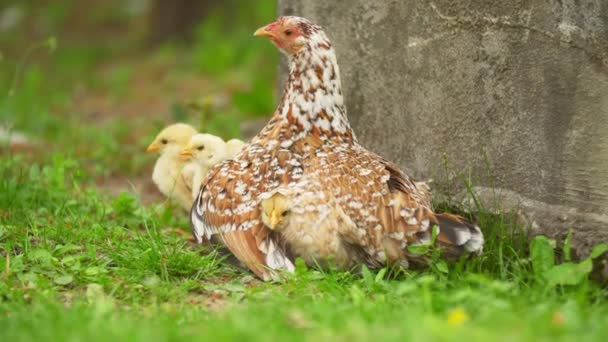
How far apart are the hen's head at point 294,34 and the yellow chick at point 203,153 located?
77 centimetres

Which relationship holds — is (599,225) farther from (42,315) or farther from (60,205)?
(60,205)

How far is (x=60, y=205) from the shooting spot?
5.28 meters

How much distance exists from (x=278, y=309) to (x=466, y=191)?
1.62m

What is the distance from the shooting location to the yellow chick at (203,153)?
16.9ft

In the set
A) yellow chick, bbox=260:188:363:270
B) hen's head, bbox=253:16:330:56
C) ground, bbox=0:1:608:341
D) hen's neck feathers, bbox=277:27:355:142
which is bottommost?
ground, bbox=0:1:608:341

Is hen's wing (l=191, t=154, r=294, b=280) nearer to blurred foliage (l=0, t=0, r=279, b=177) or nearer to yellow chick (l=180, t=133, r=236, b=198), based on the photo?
yellow chick (l=180, t=133, r=236, b=198)

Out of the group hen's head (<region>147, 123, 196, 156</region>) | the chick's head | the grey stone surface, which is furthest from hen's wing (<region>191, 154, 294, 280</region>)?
the grey stone surface

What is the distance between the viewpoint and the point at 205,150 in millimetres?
5184

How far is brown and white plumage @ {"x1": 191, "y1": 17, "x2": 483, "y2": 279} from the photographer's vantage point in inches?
161

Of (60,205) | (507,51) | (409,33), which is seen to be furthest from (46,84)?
(507,51)

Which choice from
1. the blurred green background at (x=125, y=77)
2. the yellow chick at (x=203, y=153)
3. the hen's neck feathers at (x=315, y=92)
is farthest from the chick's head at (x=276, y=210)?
the blurred green background at (x=125, y=77)

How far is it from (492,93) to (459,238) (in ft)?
2.95

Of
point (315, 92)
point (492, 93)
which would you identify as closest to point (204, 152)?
point (315, 92)

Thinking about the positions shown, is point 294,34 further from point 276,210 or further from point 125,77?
point 125,77
